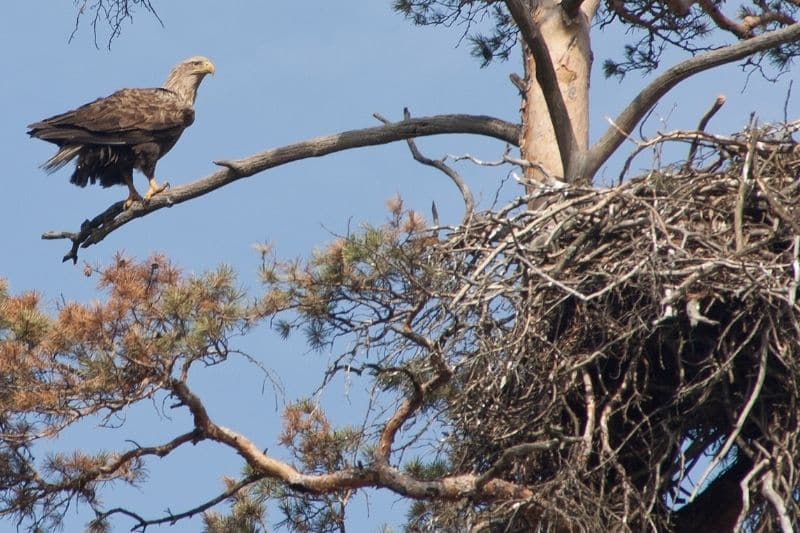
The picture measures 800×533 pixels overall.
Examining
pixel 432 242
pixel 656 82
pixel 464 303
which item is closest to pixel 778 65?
pixel 656 82

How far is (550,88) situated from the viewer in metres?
7.52

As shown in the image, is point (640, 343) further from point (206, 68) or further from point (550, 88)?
point (206, 68)

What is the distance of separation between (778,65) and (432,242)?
3970 millimetres

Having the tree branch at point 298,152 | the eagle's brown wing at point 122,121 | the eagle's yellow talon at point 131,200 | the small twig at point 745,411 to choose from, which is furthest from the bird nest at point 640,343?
the eagle's brown wing at point 122,121

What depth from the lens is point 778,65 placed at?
32.1ft

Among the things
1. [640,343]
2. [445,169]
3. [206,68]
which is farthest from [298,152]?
[206,68]

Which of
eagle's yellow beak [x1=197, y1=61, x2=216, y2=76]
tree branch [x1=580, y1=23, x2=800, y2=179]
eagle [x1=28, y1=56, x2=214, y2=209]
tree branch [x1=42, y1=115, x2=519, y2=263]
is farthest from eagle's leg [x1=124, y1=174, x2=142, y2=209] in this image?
tree branch [x1=580, y1=23, x2=800, y2=179]

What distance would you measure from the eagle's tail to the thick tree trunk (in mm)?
3242

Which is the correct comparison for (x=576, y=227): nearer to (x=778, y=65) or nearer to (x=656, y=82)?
(x=656, y=82)

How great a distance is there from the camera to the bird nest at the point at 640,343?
561 centimetres

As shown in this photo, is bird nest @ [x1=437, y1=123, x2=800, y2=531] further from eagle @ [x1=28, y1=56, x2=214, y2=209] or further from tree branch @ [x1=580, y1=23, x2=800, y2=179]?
eagle @ [x1=28, y1=56, x2=214, y2=209]

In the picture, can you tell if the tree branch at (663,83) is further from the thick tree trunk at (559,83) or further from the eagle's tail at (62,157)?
the eagle's tail at (62,157)

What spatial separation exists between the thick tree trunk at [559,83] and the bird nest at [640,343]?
1702mm

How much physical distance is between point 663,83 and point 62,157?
14.1 ft
